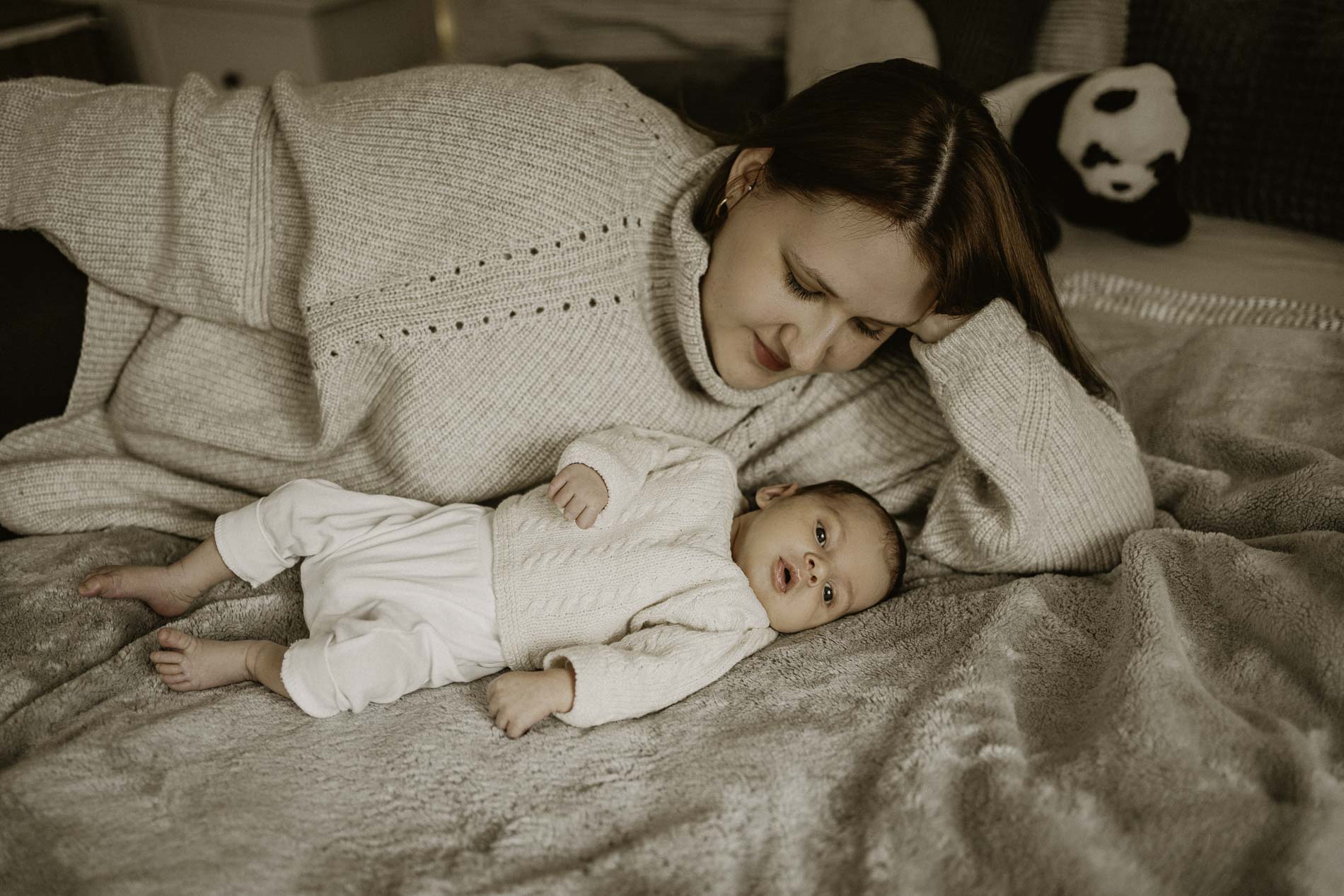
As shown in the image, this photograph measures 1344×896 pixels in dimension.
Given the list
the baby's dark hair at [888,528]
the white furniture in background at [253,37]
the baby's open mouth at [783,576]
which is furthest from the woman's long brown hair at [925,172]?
the white furniture in background at [253,37]

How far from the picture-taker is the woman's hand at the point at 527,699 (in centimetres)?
82

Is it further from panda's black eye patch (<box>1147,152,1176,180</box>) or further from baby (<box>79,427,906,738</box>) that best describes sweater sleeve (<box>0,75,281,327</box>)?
panda's black eye patch (<box>1147,152,1176,180</box>)

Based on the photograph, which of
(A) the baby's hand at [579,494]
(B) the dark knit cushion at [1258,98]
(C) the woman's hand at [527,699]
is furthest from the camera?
(B) the dark knit cushion at [1258,98]

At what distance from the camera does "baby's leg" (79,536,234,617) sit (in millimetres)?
982

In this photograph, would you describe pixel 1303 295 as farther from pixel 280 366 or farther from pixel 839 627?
pixel 280 366

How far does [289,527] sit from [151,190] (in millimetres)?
424

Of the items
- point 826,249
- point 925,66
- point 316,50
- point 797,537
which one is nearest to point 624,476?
point 797,537

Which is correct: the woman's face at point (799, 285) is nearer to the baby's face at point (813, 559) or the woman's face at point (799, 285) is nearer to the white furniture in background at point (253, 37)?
the baby's face at point (813, 559)

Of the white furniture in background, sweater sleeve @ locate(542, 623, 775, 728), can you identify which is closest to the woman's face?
sweater sleeve @ locate(542, 623, 775, 728)

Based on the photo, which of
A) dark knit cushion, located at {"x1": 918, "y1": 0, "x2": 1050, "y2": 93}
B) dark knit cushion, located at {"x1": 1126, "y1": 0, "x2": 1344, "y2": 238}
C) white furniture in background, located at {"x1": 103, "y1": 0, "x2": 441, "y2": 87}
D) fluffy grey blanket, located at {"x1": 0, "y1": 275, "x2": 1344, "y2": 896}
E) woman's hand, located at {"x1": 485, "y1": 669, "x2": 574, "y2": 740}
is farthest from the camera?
white furniture in background, located at {"x1": 103, "y1": 0, "x2": 441, "y2": 87}

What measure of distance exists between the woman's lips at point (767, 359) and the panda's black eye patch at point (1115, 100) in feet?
2.41

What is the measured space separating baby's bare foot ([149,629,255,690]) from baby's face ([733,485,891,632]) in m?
0.53

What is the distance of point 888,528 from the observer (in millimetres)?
1053

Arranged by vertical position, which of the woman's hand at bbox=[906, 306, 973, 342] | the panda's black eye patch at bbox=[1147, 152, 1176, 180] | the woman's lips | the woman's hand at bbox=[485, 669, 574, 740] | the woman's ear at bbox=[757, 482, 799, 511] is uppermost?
the panda's black eye patch at bbox=[1147, 152, 1176, 180]
